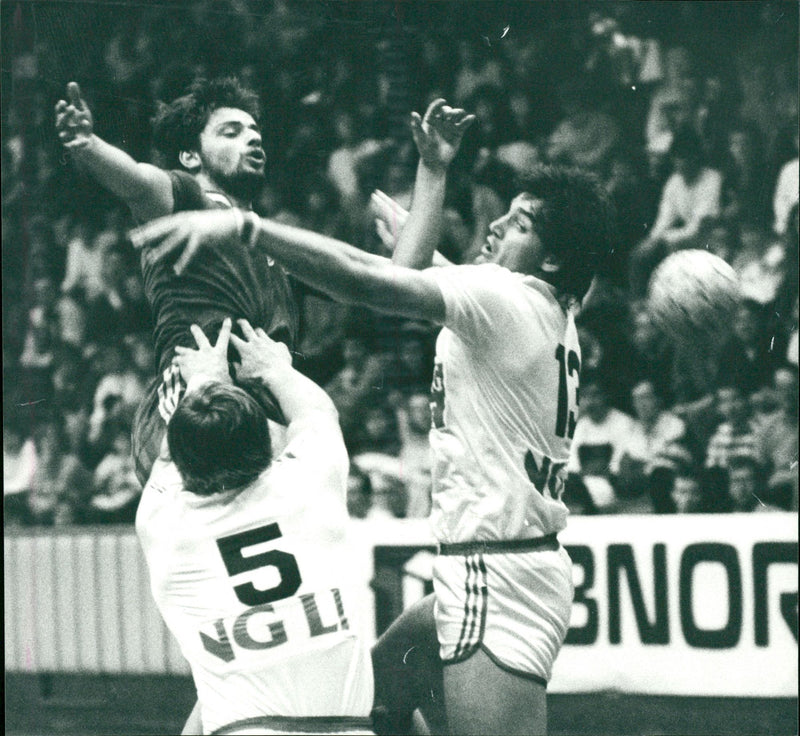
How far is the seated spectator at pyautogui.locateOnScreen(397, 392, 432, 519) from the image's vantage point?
→ 4719mm

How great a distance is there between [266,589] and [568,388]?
3.31 ft

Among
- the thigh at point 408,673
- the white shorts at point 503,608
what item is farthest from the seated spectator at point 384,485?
the white shorts at point 503,608

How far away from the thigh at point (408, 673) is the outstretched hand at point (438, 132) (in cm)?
141

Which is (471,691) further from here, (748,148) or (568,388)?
(748,148)

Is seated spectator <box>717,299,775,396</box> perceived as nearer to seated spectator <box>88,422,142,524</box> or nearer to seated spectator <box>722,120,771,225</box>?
seated spectator <box>722,120,771,225</box>

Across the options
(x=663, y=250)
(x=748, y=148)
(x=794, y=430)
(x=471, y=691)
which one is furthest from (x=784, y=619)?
(x=471, y=691)

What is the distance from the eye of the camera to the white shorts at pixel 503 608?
130 inches

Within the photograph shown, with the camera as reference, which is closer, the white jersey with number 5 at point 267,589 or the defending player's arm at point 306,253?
the defending player's arm at point 306,253

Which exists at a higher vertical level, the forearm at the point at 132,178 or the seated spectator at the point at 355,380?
the forearm at the point at 132,178

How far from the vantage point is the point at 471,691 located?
129 inches

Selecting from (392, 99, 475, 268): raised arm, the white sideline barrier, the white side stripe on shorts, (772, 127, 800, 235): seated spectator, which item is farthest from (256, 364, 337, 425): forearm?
(772, 127, 800, 235): seated spectator

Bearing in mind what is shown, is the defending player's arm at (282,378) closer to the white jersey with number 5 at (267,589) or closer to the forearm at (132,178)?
the white jersey with number 5 at (267,589)

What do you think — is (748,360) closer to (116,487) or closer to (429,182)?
(429,182)

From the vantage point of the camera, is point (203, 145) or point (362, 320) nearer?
point (203, 145)
